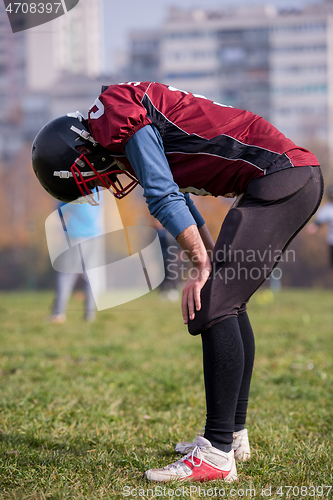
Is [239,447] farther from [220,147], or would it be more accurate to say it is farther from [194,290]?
[220,147]

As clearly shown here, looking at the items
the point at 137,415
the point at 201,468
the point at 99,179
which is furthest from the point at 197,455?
the point at 99,179

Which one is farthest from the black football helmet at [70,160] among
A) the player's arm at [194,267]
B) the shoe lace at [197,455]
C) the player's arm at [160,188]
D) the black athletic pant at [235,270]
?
the shoe lace at [197,455]

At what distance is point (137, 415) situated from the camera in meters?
2.57

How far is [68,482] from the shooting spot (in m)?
1.62

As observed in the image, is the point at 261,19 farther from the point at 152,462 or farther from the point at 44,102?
the point at 152,462

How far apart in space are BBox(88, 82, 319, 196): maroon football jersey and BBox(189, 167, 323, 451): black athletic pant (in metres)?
0.07

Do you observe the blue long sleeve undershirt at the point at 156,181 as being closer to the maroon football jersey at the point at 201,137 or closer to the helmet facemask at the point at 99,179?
the maroon football jersey at the point at 201,137

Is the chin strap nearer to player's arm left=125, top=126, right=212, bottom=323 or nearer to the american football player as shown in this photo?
the american football player

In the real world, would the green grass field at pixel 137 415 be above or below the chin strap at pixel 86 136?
below

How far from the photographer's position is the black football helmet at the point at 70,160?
175 centimetres

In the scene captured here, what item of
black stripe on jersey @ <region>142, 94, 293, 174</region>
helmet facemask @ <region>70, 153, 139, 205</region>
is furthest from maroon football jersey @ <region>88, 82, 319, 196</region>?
helmet facemask @ <region>70, 153, 139, 205</region>

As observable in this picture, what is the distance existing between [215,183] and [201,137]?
20 centimetres

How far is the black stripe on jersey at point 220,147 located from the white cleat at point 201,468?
3.51ft

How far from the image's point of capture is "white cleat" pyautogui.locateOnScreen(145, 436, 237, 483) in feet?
5.36
